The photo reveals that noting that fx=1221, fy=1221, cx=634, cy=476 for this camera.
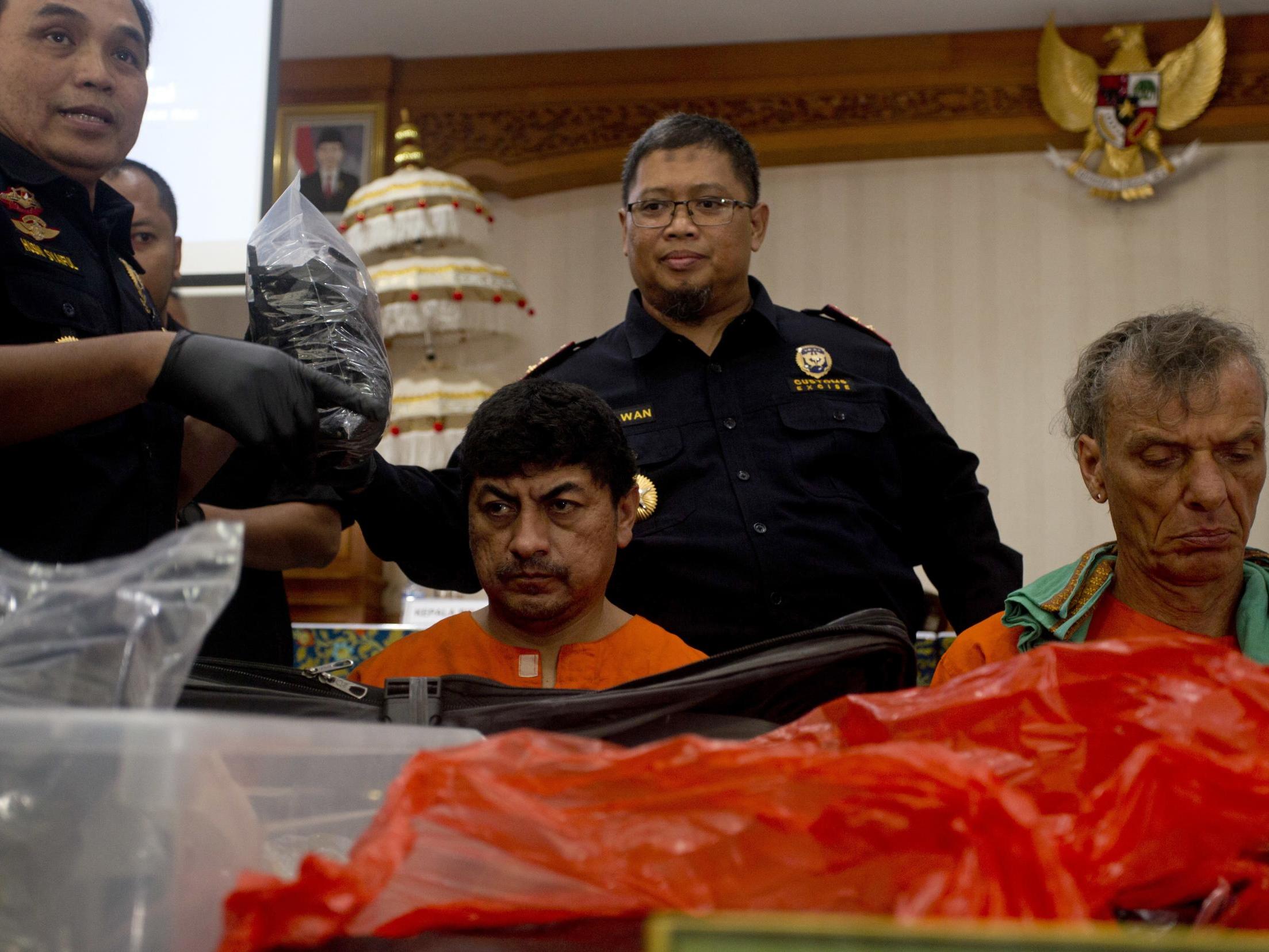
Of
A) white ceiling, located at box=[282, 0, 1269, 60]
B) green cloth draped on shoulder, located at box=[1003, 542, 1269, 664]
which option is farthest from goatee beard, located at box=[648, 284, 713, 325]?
white ceiling, located at box=[282, 0, 1269, 60]

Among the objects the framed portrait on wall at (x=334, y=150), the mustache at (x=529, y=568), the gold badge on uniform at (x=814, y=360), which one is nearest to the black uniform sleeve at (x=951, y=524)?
the gold badge on uniform at (x=814, y=360)

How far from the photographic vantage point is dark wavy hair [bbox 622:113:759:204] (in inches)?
69.6

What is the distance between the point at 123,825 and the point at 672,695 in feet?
1.28

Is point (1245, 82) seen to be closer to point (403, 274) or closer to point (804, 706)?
point (403, 274)

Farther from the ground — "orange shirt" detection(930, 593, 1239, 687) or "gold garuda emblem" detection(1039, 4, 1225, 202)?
"gold garuda emblem" detection(1039, 4, 1225, 202)

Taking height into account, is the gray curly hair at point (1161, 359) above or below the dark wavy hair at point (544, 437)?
above

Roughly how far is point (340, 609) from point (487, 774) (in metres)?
3.35

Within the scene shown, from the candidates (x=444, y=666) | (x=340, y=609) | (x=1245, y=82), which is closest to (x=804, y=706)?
(x=444, y=666)

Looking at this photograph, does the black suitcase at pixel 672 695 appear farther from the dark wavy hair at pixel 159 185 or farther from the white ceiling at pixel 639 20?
the white ceiling at pixel 639 20

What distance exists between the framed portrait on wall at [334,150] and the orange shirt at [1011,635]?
13.1 ft

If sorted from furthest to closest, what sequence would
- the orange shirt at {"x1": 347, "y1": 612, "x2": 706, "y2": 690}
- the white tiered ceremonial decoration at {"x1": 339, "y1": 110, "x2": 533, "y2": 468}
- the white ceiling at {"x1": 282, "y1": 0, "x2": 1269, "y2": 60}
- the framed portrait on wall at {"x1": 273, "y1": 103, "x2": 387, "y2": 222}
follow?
1. the framed portrait on wall at {"x1": 273, "y1": 103, "x2": 387, "y2": 222}
2. the white ceiling at {"x1": 282, "y1": 0, "x2": 1269, "y2": 60}
3. the white tiered ceremonial decoration at {"x1": 339, "y1": 110, "x2": 533, "y2": 468}
4. the orange shirt at {"x1": 347, "y1": 612, "x2": 706, "y2": 690}

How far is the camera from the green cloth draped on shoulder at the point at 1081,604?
115 cm

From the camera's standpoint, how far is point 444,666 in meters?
1.27

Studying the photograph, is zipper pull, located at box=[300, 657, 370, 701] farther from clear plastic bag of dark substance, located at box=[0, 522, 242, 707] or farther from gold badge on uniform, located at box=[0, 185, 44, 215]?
gold badge on uniform, located at box=[0, 185, 44, 215]
